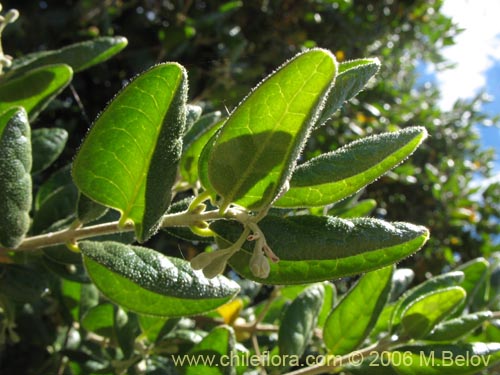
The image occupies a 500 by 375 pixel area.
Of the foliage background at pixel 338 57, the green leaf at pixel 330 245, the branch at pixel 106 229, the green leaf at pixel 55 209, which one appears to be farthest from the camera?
the foliage background at pixel 338 57

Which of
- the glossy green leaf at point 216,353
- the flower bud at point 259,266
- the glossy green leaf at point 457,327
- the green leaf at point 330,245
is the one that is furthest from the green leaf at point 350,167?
the glossy green leaf at point 457,327

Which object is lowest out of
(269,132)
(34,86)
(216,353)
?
(216,353)

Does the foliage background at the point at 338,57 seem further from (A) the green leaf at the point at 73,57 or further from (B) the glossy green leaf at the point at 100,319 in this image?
(A) the green leaf at the point at 73,57

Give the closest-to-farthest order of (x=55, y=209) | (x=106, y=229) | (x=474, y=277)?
(x=106, y=229)
(x=55, y=209)
(x=474, y=277)

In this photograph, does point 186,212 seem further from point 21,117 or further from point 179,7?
point 179,7

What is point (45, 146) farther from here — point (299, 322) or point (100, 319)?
point (299, 322)

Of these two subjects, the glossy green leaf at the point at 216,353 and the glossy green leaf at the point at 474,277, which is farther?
the glossy green leaf at the point at 474,277

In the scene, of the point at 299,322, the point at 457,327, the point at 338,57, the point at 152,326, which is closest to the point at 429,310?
the point at 457,327
